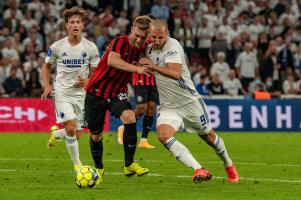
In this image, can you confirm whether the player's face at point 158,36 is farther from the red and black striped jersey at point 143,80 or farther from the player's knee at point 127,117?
the red and black striped jersey at point 143,80

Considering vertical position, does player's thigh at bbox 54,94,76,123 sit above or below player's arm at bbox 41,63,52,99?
below

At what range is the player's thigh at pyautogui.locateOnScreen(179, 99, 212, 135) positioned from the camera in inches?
515

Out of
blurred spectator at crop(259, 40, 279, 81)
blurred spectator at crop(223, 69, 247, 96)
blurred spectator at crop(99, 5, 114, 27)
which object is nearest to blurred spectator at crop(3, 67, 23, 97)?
blurred spectator at crop(99, 5, 114, 27)

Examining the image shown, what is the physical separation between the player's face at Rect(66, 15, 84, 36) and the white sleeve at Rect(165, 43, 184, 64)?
2.33 metres

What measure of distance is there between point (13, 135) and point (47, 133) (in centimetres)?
119

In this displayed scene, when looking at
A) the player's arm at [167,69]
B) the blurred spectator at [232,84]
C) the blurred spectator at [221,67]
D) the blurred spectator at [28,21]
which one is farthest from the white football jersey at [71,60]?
the blurred spectator at [28,21]

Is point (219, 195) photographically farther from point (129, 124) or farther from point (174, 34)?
point (174, 34)

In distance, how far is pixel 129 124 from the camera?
13.4 metres

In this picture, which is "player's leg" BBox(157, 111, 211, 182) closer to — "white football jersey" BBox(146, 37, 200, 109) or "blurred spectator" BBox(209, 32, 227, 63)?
"white football jersey" BBox(146, 37, 200, 109)

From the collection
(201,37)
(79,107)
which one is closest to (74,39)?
(79,107)

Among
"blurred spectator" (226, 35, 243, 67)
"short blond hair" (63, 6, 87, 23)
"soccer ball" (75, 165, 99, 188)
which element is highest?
"short blond hair" (63, 6, 87, 23)

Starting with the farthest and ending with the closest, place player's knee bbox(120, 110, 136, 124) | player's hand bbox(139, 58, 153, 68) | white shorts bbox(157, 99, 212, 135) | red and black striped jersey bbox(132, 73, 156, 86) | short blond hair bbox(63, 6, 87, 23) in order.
A: red and black striped jersey bbox(132, 73, 156, 86) < short blond hair bbox(63, 6, 87, 23) < player's knee bbox(120, 110, 136, 124) < white shorts bbox(157, 99, 212, 135) < player's hand bbox(139, 58, 153, 68)

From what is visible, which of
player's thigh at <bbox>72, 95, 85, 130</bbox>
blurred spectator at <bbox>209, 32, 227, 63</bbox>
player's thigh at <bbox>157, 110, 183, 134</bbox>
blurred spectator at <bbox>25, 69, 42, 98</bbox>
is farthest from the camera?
blurred spectator at <bbox>209, 32, 227, 63</bbox>

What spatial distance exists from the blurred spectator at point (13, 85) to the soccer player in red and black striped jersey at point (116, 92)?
13740 millimetres
